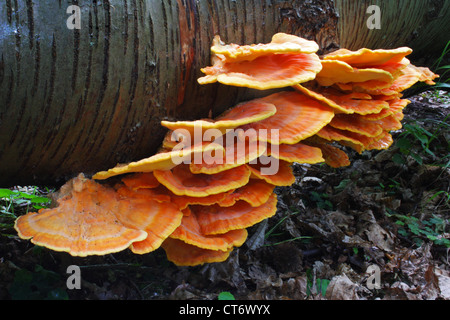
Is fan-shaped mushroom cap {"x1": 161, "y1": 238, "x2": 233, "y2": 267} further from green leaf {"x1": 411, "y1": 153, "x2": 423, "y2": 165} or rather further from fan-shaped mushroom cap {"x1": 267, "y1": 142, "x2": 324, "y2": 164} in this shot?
green leaf {"x1": 411, "y1": 153, "x2": 423, "y2": 165}

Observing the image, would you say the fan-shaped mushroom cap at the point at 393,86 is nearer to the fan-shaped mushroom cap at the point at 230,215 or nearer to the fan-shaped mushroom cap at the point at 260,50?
the fan-shaped mushroom cap at the point at 260,50

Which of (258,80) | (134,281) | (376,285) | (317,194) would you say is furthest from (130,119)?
(317,194)

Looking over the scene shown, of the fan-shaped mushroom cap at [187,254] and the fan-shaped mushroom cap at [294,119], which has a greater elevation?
the fan-shaped mushroom cap at [294,119]

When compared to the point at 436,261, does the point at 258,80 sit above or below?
above

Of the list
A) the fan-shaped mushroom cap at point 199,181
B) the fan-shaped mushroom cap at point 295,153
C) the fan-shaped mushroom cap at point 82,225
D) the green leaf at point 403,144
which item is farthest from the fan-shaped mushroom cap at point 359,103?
the green leaf at point 403,144

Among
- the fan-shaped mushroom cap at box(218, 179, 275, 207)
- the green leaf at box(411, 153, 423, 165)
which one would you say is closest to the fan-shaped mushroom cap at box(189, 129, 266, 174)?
the fan-shaped mushroom cap at box(218, 179, 275, 207)

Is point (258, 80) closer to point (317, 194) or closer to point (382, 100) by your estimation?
point (382, 100)
